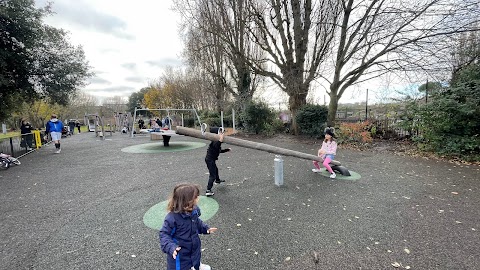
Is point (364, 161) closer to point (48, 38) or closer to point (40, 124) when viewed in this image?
point (48, 38)

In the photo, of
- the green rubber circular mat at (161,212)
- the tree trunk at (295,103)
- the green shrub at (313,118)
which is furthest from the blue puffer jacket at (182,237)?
the tree trunk at (295,103)

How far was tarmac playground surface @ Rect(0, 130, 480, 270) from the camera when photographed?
2.81 meters

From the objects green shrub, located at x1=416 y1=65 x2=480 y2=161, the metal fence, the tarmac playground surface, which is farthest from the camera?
the metal fence

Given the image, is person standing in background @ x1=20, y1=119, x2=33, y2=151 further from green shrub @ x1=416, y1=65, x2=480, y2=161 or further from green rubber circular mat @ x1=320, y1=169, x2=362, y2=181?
green shrub @ x1=416, y1=65, x2=480, y2=161

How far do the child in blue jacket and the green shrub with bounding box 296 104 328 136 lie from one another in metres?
12.3

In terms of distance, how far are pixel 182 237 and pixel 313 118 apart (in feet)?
41.3

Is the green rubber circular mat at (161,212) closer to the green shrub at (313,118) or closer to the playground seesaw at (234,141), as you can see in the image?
the playground seesaw at (234,141)

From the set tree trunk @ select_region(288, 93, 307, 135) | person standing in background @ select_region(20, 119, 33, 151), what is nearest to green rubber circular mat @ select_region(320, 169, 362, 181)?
tree trunk @ select_region(288, 93, 307, 135)

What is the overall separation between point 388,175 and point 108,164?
9058 mm

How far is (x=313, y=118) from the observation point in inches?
534

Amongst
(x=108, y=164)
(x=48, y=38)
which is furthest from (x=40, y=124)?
(x=108, y=164)

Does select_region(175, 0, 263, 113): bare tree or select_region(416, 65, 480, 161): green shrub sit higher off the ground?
select_region(175, 0, 263, 113): bare tree

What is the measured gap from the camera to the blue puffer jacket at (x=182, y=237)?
83.0 inches

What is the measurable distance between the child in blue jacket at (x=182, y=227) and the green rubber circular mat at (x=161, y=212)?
1.55 m
